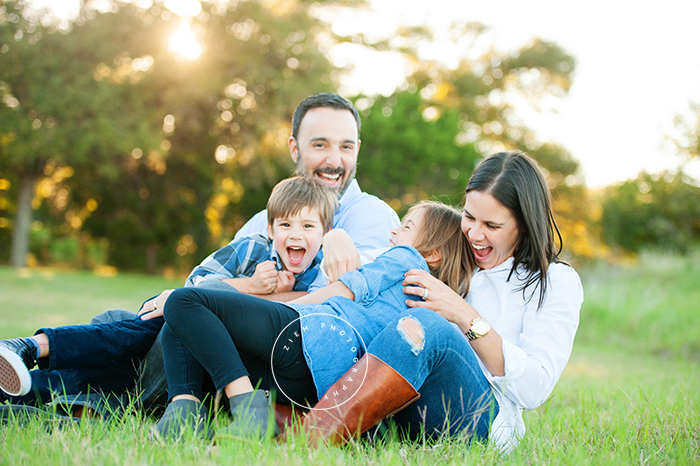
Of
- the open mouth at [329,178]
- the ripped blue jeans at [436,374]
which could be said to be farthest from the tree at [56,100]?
the ripped blue jeans at [436,374]

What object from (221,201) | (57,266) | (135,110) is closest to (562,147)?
(221,201)

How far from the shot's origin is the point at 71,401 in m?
2.37

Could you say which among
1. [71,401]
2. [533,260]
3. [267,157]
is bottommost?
[71,401]

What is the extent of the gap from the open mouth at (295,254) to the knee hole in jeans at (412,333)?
103 centimetres

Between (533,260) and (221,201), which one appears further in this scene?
(221,201)

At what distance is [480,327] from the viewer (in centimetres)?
216

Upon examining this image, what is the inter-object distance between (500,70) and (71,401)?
81.3 feet

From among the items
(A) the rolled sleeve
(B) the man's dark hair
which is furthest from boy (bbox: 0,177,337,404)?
(A) the rolled sleeve

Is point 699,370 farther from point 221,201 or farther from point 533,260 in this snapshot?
point 221,201

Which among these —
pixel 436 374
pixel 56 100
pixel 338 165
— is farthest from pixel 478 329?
pixel 56 100

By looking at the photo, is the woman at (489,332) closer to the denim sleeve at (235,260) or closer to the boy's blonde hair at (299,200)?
the boy's blonde hair at (299,200)

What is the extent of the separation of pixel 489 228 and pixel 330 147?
141cm

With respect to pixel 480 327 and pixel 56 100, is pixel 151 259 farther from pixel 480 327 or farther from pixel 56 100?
pixel 480 327

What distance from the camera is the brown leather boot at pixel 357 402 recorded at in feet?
6.14
